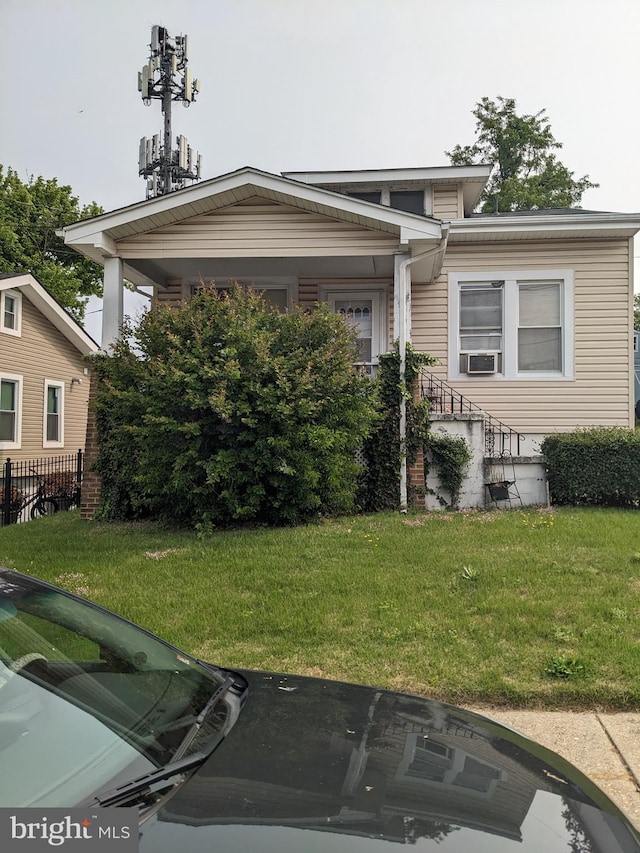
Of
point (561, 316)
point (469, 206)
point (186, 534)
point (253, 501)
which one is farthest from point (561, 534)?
point (469, 206)

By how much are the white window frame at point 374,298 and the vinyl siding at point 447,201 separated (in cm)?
228

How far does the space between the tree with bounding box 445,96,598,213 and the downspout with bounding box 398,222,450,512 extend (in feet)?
64.8

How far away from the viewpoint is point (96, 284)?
30062 millimetres

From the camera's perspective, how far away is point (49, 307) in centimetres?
1905

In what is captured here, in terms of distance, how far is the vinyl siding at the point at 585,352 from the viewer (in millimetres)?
11367

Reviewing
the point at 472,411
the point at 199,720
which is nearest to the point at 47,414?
the point at 472,411

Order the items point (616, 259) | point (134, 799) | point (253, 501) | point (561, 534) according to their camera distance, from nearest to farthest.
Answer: point (134, 799)
point (561, 534)
point (253, 501)
point (616, 259)

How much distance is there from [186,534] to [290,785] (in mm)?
6279

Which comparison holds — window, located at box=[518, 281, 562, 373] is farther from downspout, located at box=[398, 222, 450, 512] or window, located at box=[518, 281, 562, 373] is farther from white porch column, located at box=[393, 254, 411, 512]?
white porch column, located at box=[393, 254, 411, 512]

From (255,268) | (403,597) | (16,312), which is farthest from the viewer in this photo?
(16,312)

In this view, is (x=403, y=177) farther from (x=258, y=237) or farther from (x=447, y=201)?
(x=258, y=237)

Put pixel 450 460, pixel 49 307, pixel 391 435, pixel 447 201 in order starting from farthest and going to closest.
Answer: pixel 49 307 → pixel 447 201 → pixel 450 460 → pixel 391 435

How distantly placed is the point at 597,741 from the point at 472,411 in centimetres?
837

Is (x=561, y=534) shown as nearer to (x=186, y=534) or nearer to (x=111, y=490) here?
(x=186, y=534)
